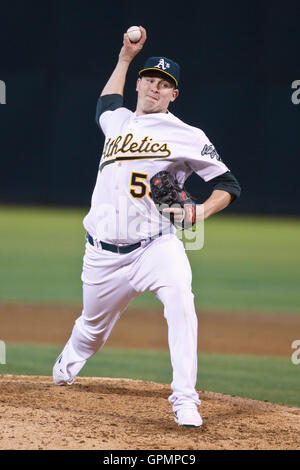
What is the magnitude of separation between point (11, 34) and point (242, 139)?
636 centimetres

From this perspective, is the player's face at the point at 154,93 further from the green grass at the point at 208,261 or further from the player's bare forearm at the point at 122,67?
the green grass at the point at 208,261

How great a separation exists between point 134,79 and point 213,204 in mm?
14151

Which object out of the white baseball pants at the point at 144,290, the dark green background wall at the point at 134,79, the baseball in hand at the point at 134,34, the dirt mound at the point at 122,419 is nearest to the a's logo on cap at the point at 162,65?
the baseball in hand at the point at 134,34

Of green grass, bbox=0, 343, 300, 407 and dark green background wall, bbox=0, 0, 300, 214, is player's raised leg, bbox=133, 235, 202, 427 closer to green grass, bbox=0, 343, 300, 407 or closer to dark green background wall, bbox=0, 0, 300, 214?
green grass, bbox=0, 343, 300, 407

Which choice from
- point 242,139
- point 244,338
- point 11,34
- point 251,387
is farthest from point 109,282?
point 11,34

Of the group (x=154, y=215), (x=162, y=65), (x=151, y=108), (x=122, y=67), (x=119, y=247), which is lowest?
(x=119, y=247)

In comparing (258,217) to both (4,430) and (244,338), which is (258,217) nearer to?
(244,338)

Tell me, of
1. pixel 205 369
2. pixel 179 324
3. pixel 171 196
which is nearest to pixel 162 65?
pixel 171 196

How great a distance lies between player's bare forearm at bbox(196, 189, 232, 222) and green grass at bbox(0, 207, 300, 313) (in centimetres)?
430

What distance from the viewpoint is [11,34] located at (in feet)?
59.8

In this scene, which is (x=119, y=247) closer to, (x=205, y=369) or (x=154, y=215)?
(x=154, y=215)

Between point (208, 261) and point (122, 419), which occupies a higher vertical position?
point (208, 261)

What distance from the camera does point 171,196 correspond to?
3713mm

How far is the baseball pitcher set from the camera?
12.0 ft
